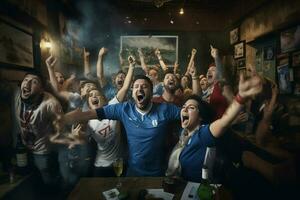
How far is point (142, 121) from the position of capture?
2.17 meters

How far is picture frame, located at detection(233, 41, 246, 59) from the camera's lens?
2.14 meters

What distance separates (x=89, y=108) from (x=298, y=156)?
67.5 inches

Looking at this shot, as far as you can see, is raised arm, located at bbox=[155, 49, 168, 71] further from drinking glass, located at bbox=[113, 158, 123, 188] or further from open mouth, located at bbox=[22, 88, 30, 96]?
open mouth, located at bbox=[22, 88, 30, 96]

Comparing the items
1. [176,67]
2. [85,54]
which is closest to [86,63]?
[85,54]

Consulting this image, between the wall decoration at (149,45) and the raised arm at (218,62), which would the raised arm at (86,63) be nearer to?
the wall decoration at (149,45)

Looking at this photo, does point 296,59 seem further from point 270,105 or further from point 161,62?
point 161,62

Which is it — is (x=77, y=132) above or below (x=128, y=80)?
below

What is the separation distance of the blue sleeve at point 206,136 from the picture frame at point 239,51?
585 millimetres

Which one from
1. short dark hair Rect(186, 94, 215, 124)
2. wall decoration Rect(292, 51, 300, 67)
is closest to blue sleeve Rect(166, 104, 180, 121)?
short dark hair Rect(186, 94, 215, 124)

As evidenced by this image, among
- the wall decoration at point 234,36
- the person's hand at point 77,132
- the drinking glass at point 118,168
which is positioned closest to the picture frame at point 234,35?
the wall decoration at point 234,36

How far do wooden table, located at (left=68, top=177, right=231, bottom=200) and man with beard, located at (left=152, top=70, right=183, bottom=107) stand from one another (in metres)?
0.60

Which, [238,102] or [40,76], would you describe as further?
[40,76]

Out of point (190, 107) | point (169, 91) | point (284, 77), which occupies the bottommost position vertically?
point (190, 107)

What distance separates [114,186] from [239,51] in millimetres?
1393
